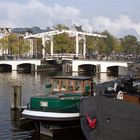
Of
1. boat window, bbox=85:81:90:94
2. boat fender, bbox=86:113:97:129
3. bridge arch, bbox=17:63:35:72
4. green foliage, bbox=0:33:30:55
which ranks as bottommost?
boat fender, bbox=86:113:97:129

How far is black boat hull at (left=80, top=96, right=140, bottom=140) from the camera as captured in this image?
18000 millimetres

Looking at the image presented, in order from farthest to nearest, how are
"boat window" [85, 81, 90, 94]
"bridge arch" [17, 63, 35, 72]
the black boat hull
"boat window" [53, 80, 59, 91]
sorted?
"bridge arch" [17, 63, 35, 72], "boat window" [53, 80, 59, 91], "boat window" [85, 81, 90, 94], the black boat hull

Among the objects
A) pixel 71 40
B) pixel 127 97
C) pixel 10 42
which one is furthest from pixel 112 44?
pixel 127 97

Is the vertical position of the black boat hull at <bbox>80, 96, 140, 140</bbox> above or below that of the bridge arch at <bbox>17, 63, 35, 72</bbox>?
below

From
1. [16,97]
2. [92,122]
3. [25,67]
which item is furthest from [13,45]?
[92,122]

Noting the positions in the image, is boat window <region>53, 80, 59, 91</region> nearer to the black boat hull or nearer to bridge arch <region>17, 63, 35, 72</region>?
the black boat hull

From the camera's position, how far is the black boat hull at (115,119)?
59.1 ft

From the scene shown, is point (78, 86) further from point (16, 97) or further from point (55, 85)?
point (16, 97)

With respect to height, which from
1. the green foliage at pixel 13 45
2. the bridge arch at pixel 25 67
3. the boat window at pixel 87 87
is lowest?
the boat window at pixel 87 87

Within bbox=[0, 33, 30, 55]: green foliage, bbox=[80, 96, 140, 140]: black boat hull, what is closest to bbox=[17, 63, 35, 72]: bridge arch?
bbox=[0, 33, 30, 55]: green foliage

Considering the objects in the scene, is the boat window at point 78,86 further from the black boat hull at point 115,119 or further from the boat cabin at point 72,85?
the black boat hull at point 115,119

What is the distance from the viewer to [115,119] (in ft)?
60.2

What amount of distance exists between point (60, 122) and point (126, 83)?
14.4 feet

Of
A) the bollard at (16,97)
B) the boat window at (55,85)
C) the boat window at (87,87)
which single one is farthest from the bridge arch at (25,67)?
the boat window at (87,87)
